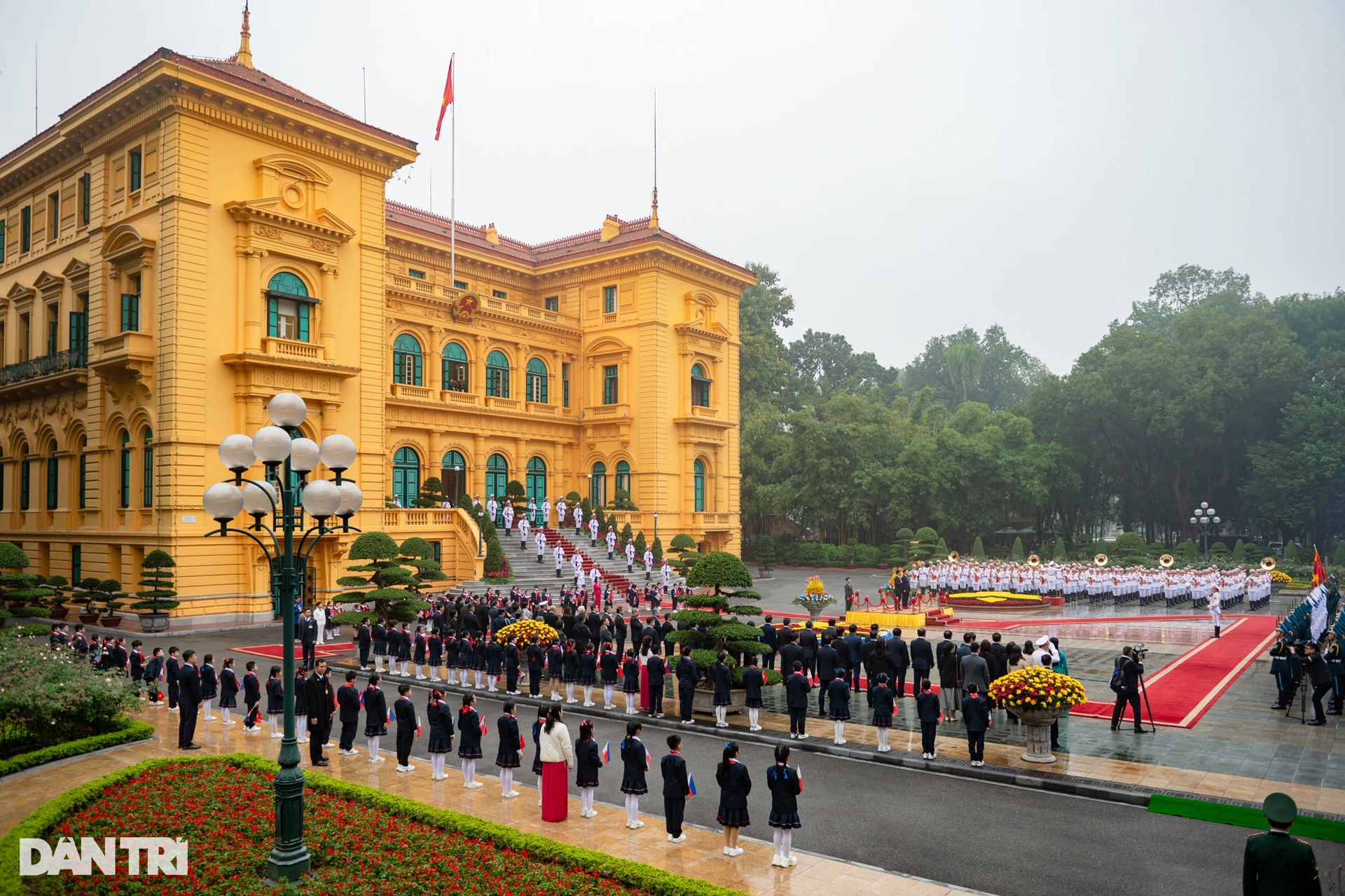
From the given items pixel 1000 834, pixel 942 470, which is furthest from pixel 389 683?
pixel 942 470

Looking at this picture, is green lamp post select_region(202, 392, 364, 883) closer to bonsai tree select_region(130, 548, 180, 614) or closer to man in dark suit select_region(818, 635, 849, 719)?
man in dark suit select_region(818, 635, 849, 719)

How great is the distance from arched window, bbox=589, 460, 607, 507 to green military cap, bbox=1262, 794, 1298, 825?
43271 millimetres

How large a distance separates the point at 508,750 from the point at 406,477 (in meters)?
31.1

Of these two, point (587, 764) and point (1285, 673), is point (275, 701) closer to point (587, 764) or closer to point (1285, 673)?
point (587, 764)

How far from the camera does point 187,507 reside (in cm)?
2914

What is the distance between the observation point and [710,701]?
17.7 meters

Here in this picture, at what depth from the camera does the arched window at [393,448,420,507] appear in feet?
134

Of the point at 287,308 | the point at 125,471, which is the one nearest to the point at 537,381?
the point at 287,308

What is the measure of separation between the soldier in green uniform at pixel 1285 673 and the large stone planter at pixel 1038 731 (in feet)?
21.6

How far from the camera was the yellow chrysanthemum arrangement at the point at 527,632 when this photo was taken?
773 inches

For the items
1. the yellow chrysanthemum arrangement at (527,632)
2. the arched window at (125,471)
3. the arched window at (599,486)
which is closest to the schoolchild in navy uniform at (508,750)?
the yellow chrysanthemum arrangement at (527,632)

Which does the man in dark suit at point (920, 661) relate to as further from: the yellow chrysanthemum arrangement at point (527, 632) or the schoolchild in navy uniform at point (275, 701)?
the schoolchild in navy uniform at point (275, 701)

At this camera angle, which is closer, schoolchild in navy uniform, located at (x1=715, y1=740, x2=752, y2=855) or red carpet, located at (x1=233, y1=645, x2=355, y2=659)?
schoolchild in navy uniform, located at (x1=715, y1=740, x2=752, y2=855)

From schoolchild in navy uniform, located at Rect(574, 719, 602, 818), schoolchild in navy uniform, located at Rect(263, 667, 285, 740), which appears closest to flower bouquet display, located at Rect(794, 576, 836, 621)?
schoolchild in navy uniform, located at Rect(263, 667, 285, 740)
